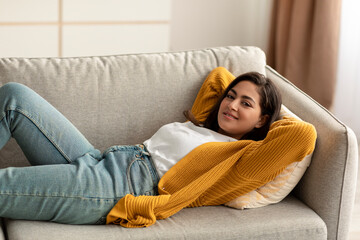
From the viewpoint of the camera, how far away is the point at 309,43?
12.4ft

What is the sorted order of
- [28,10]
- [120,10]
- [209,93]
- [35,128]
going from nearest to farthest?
[35,128] → [209,93] → [28,10] → [120,10]

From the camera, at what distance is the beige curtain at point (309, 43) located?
3.58 meters

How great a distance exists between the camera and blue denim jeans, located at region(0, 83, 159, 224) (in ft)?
6.21

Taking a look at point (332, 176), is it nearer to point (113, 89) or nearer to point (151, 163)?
point (151, 163)

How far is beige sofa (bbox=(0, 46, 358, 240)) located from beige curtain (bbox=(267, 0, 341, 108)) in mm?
1137

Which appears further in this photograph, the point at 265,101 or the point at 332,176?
the point at 265,101

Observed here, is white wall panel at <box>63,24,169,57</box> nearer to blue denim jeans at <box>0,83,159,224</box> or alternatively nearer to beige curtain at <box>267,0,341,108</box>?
beige curtain at <box>267,0,341,108</box>

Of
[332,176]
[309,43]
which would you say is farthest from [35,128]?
[309,43]

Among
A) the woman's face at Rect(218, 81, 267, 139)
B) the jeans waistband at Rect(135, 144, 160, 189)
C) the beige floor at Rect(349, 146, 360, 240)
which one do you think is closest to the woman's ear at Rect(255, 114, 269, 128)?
the woman's face at Rect(218, 81, 267, 139)

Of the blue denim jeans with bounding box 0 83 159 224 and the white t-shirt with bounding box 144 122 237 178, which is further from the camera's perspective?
the white t-shirt with bounding box 144 122 237 178

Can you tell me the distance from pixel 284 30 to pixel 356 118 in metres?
0.75

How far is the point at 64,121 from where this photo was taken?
6.94ft

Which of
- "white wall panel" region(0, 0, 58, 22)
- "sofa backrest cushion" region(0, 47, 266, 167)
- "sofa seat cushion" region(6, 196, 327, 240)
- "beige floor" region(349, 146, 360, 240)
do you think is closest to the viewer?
"sofa seat cushion" region(6, 196, 327, 240)

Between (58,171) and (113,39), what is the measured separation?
67.6 inches
